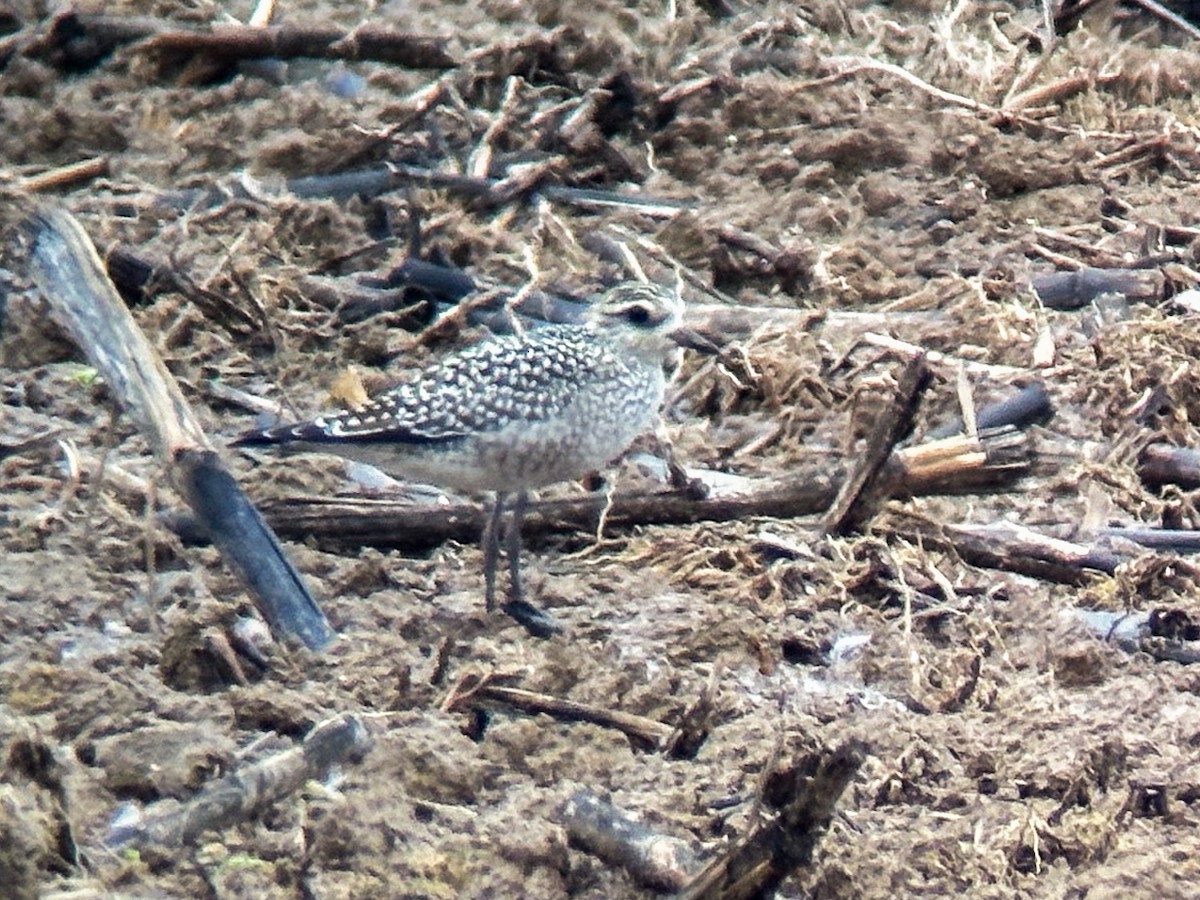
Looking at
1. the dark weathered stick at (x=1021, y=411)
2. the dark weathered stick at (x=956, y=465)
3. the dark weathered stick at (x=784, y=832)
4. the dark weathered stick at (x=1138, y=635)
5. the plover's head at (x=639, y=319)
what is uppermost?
the dark weathered stick at (x=784, y=832)

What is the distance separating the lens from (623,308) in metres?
6.70

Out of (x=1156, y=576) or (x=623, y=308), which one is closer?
(x=1156, y=576)

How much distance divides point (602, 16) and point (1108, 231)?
9.03 ft

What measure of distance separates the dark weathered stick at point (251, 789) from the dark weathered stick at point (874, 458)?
6.19 feet

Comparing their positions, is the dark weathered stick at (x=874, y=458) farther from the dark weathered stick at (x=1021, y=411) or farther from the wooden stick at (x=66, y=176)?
the wooden stick at (x=66, y=176)

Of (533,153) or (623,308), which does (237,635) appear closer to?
(623,308)

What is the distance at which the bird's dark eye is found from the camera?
6.69m

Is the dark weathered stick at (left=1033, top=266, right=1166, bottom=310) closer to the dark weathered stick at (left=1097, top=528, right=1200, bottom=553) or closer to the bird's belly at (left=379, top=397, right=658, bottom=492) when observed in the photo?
the dark weathered stick at (left=1097, top=528, right=1200, bottom=553)

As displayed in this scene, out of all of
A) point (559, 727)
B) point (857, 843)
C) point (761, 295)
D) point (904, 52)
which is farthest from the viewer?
point (904, 52)

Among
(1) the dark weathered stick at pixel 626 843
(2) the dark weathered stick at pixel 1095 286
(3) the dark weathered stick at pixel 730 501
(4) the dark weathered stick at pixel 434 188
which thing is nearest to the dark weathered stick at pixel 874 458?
(3) the dark weathered stick at pixel 730 501

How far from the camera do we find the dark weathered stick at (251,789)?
15.6 feet

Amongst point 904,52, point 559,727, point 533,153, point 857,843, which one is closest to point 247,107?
point 533,153

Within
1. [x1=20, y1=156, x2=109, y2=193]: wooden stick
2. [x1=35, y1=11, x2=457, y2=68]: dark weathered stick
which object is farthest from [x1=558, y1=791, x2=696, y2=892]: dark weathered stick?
[x1=35, y1=11, x2=457, y2=68]: dark weathered stick

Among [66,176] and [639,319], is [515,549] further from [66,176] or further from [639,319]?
[66,176]
